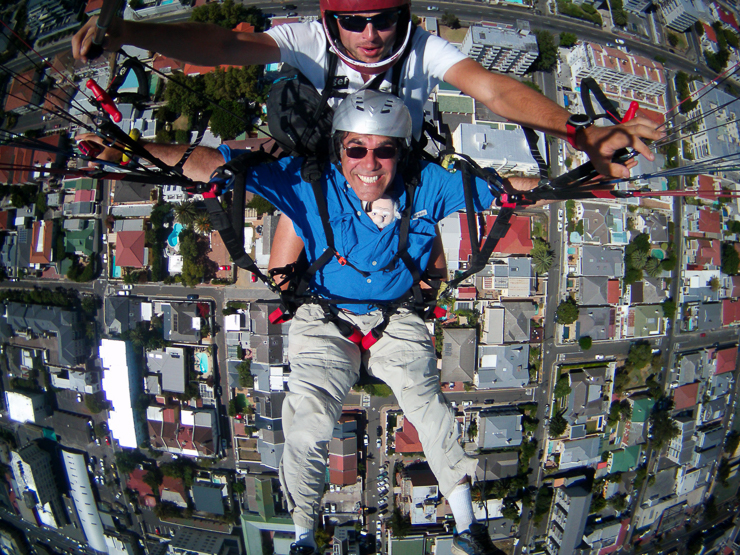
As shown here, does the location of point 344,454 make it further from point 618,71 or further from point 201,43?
point 618,71

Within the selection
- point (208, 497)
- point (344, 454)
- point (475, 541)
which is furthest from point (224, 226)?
point (208, 497)

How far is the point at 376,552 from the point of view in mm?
15820

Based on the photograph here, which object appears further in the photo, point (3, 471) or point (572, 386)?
point (3, 471)

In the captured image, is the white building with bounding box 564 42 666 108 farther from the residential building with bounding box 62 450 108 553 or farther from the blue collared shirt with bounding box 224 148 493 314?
the residential building with bounding box 62 450 108 553

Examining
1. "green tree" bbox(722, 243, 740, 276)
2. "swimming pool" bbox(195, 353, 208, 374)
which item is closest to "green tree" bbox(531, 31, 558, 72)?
"green tree" bbox(722, 243, 740, 276)

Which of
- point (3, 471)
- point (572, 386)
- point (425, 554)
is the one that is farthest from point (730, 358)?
point (3, 471)

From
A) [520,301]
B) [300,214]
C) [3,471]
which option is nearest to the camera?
[300,214]

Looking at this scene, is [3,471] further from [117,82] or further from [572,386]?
[572,386]

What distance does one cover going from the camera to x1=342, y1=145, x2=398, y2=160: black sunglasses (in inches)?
188

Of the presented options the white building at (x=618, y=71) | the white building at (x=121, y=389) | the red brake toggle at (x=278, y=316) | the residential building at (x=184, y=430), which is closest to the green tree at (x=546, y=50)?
the white building at (x=618, y=71)

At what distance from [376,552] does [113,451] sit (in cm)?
1385

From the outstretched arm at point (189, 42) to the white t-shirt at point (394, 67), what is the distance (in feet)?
0.97

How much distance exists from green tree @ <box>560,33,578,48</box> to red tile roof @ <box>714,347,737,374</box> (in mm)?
17251

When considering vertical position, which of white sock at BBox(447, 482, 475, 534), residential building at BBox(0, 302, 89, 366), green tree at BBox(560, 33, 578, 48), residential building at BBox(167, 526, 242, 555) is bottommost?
residential building at BBox(167, 526, 242, 555)
